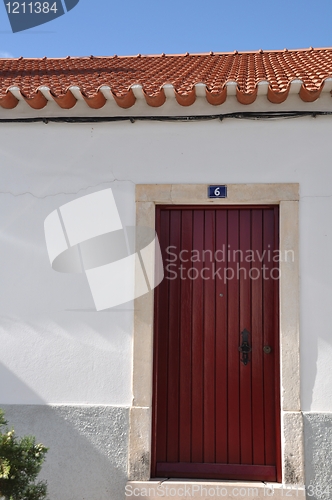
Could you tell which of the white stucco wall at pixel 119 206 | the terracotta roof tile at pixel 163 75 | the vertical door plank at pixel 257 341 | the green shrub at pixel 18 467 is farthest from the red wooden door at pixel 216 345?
the green shrub at pixel 18 467

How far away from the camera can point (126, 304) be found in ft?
14.0

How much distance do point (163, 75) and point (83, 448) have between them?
10.8 feet

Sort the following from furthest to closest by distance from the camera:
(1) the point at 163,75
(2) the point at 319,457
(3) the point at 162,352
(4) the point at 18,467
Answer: (1) the point at 163,75 → (3) the point at 162,352 → (2) the point at 319,457 → (4) the point at 18,467

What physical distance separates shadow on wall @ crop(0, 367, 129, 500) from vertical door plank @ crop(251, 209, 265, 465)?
100 cm

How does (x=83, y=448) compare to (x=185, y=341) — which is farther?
(x=185, y=341)

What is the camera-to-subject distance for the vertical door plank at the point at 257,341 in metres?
4.22

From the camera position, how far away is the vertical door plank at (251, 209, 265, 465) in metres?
4.22

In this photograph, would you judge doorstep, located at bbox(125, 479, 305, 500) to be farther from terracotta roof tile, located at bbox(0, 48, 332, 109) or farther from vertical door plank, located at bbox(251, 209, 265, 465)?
terracotta roof tile, located at bbox(0, 48, 332, 109)

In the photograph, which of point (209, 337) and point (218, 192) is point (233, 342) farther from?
point (218, 192)

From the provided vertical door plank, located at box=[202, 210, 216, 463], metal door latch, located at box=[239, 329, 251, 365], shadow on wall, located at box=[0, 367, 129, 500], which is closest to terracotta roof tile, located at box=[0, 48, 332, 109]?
vertical door plank, located at box=[202, 210, 216, 463]

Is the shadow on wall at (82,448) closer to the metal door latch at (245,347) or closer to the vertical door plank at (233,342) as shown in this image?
the vertical door plank at (233,342)

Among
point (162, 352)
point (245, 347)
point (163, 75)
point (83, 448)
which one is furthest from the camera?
point (163, 75)

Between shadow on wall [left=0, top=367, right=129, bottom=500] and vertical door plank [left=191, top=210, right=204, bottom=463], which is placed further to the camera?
vertical door plank [left=191, top=210, right=204, bottom=463]

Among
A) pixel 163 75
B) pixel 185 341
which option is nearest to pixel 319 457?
pixel 185 341
